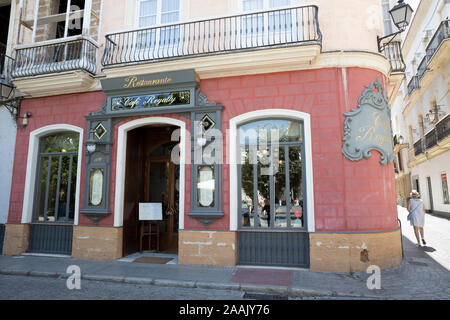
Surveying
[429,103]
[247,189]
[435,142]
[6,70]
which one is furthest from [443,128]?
[6,70]

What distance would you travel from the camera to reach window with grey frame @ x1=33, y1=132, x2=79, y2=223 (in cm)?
843

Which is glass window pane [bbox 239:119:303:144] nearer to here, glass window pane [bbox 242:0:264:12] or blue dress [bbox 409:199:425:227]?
glass window pane [bbox 242:0:264:12]

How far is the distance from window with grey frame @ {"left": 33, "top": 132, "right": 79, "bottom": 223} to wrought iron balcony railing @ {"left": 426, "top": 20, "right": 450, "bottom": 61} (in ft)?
52.3

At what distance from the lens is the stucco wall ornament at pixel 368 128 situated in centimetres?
651

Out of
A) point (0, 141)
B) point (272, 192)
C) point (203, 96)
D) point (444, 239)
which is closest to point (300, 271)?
point (272, 192)

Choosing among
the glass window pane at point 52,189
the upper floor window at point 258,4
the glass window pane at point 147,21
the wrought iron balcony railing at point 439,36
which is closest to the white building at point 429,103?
the wrought iron balcony railing at point 439,36

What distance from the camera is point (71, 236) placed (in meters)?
8.11

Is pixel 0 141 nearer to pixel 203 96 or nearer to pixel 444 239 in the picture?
pixel 203 96

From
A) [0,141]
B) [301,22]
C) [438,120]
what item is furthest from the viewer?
[438,120]

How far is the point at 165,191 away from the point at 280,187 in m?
3.89

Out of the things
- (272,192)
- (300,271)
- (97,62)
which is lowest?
(300,271)

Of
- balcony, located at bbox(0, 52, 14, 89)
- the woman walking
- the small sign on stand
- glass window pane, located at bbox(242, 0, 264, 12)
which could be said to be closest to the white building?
the woman walking

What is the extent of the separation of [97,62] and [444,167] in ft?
60.5

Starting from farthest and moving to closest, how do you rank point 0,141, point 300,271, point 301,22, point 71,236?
point 0,141 → point 71,236 → point 301,22 → point 300,271
